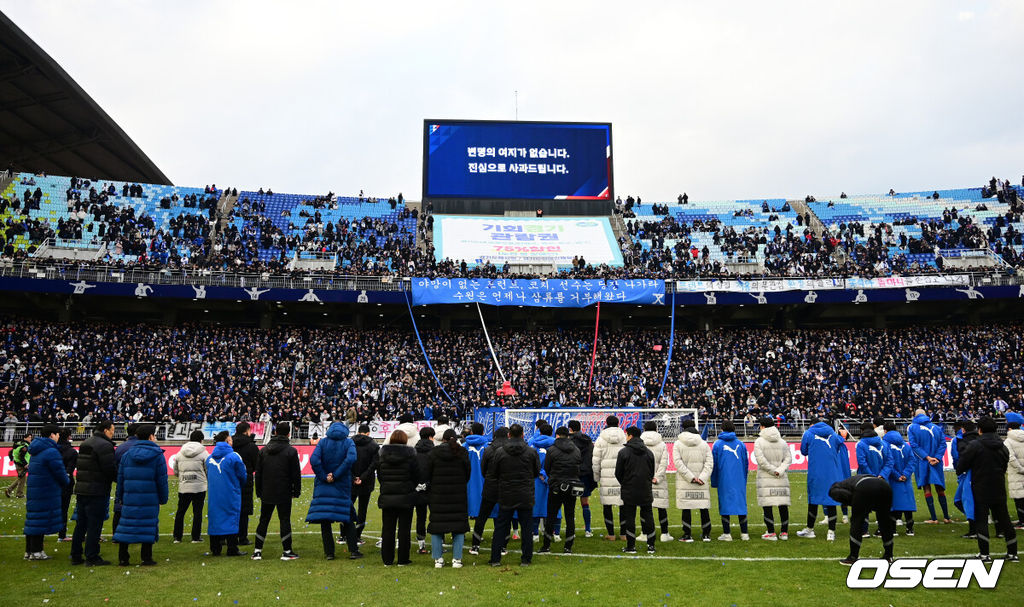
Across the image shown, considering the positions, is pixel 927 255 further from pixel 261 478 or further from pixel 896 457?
pixel 261 478

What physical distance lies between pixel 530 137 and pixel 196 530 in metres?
37.8

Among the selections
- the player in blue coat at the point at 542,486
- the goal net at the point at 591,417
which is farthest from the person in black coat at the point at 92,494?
the goal net at the point at 591,417

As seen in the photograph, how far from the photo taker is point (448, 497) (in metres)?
9.44

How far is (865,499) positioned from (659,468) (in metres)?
3.50

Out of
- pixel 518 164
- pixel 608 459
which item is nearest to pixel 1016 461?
pixel 608 459

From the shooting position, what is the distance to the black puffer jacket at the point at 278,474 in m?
10.2

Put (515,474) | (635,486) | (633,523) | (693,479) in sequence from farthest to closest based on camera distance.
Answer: (693,479)
(635,486)
(633,523)
(515,474)

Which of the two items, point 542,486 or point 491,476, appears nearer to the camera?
point 491,476

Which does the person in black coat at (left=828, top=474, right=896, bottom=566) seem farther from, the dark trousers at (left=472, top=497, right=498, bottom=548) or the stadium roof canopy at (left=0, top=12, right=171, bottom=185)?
the stadium roof canopy at (left=0, top=12, right=171, bottom=185)

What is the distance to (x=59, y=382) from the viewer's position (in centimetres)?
3127

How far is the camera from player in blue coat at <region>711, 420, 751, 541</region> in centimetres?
Result: 1132

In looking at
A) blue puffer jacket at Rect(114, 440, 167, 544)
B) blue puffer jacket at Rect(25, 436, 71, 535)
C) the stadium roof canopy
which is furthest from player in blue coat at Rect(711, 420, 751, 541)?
the stadium roof canopy

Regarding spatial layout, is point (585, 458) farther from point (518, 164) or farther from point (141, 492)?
point (518, 164)

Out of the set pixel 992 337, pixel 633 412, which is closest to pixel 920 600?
pixel 633 412
